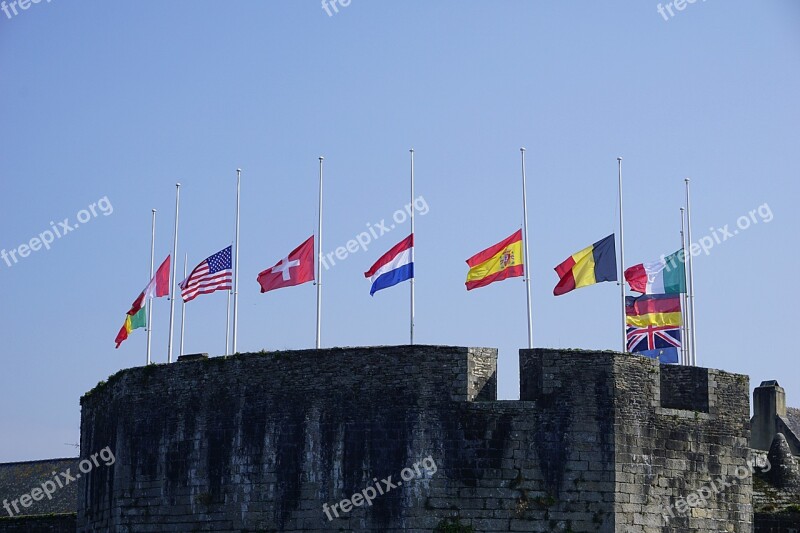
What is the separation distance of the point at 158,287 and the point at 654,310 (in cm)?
1029

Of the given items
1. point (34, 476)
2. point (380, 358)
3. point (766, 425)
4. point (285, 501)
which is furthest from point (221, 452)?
point (34, 476)

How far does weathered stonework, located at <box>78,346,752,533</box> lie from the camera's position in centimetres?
2628

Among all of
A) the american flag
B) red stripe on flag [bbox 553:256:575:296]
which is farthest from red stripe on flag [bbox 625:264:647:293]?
the american flag

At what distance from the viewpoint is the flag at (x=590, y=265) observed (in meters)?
30.0

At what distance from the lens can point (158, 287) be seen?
33031mm

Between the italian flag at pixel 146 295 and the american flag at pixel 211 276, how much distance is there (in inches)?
44.8

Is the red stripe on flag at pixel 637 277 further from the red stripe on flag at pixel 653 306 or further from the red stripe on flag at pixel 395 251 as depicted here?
the red stripe on flag at pixel 395 251

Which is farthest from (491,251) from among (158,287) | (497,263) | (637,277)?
(158,287)
